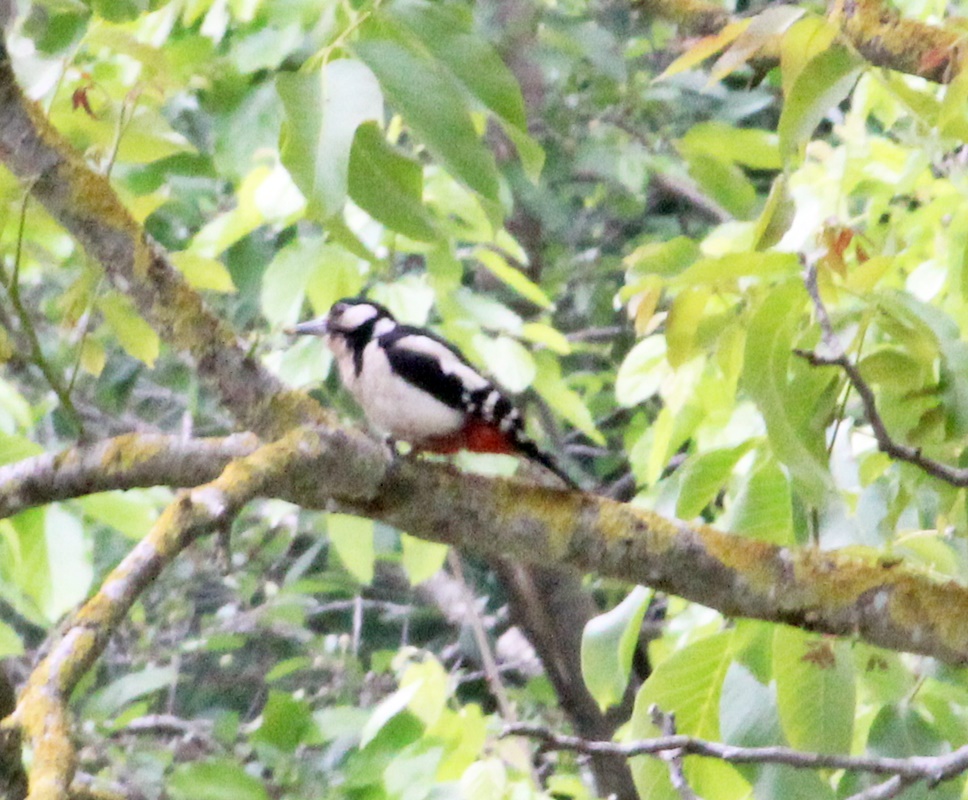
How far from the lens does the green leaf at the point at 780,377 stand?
1.01m

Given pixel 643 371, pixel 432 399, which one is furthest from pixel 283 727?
pixel 643 371

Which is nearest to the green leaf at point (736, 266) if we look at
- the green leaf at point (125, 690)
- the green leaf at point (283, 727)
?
the green leaf at point (283, 727)

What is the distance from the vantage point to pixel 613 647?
1.28 m

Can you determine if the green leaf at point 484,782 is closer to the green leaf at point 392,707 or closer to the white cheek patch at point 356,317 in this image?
the green leaf at point 392,707

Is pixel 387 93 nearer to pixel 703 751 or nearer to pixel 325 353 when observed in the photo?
pixel 703 751

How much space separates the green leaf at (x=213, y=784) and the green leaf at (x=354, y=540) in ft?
A: 1.29

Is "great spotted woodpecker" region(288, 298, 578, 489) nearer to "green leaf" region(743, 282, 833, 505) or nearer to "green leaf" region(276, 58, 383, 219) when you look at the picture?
"green leaf" region(743, 282, 833, 505)

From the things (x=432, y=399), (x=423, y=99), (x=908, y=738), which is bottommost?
(x=908, y=738)

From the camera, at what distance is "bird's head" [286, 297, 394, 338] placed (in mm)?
1755

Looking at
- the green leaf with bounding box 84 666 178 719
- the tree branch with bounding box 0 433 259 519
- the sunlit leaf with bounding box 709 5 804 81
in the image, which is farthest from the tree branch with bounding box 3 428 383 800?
the green leaf with bounding box 84 666 178 719

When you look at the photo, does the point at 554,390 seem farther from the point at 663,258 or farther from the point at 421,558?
the point at 663,258

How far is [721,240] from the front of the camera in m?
1.72

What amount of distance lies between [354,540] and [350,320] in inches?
12.9

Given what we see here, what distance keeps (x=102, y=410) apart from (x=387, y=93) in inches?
91.0
